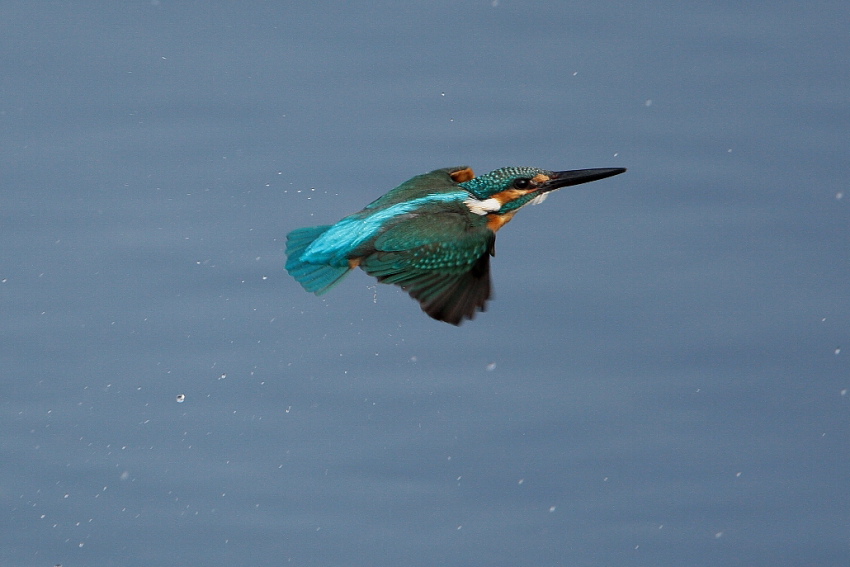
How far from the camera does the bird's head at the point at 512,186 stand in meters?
5.37

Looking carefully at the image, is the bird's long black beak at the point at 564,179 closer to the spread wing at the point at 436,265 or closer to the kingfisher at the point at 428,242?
the kingfisher at the point at 428,242

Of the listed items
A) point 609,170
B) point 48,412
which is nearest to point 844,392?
point 609,170

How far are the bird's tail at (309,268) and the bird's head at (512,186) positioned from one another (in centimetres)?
40

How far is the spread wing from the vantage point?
515 cm

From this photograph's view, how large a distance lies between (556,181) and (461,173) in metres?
0.28

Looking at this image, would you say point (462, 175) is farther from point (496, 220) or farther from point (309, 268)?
point (309, 268)

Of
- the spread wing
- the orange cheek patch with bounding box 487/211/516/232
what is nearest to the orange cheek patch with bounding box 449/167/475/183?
the orange cheek patch with bounding box 487/211/516/232

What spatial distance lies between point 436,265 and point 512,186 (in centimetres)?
38

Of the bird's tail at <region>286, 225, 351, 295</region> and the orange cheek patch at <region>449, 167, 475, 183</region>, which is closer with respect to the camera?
the bird's tail at <region>286, 225, 351, 295</region>

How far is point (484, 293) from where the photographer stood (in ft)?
16.9

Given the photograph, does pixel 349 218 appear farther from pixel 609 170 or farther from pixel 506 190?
pixel 609 170

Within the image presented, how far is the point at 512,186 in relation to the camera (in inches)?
213

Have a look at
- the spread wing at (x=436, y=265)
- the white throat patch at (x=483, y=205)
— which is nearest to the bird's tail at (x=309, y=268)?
the spread wing at (x=436, y=265)

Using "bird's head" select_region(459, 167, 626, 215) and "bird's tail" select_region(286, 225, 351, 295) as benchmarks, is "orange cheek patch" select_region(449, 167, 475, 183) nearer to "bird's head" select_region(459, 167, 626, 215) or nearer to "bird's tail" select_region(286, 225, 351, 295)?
"bird's head" select_region(459, 167, 626, 215)
